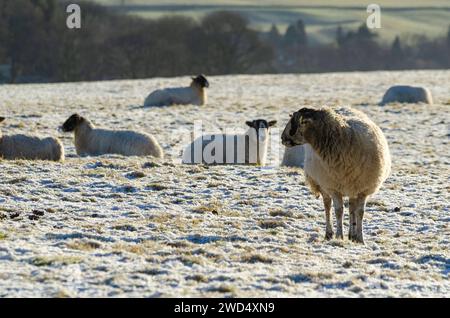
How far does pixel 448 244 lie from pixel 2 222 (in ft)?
17.7

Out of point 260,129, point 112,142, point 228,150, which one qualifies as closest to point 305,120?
point 228,150

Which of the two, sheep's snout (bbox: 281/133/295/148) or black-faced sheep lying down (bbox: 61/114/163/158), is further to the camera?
black-faced sheep lying down (bbox: 61/114/163/158)

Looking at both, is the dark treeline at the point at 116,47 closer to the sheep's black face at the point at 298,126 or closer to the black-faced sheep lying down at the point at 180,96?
the black-faced sheep lying down at the point at 180,96

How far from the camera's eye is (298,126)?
10.5m

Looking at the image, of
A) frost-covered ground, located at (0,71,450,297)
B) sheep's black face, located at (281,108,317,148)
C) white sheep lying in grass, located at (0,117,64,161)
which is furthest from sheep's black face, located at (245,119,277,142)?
sheep's black face, located at (281,108,317,148)

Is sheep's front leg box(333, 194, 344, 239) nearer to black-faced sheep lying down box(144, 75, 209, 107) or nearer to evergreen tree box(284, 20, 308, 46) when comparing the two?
black-faced sheep lying down box(144, 75, 209, 107)

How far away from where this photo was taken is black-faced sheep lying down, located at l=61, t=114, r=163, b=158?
720 inches

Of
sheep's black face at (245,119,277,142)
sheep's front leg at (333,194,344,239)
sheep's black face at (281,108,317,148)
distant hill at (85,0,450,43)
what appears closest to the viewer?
sheep's black face at (281,108,317,148)

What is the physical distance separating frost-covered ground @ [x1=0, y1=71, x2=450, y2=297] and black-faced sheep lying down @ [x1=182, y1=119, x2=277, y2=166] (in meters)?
0.71

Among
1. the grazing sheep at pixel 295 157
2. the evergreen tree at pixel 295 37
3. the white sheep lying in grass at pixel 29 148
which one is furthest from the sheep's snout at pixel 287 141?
the evergreen tree at pixel 295 37

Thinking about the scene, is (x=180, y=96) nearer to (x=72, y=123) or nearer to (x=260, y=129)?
(x=72, y=123)

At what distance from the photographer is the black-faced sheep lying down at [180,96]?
29766 mm
